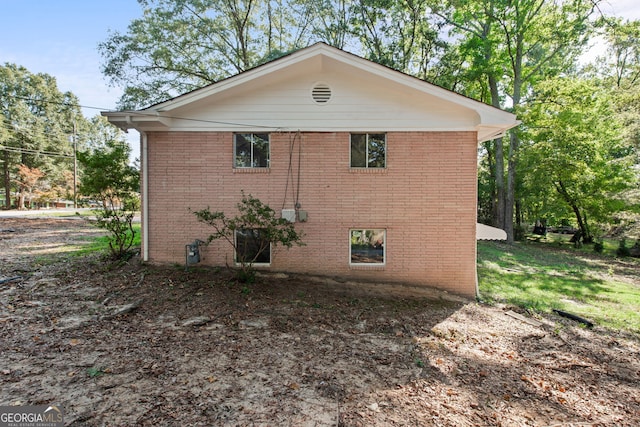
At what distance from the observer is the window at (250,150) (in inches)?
317

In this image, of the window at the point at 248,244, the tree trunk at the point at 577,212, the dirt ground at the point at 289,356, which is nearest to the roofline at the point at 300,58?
the window at the point at 248,244

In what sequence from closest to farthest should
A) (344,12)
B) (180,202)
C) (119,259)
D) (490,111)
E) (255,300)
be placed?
(255,300)
(490,111)
(180,202)
(119,259)
(344,12)

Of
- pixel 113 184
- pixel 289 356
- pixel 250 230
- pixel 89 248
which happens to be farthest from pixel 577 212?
pixel 89 248

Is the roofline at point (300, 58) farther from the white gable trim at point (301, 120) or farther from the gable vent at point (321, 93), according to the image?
the gable vent at point (321, 93)

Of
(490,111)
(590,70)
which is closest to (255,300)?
(490,111)

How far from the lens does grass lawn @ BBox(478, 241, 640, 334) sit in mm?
8281

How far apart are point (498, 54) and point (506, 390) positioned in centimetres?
2231

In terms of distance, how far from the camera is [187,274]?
299 inches

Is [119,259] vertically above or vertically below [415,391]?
above

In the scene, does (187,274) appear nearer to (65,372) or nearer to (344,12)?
(65,372)

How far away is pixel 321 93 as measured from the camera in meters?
7.88

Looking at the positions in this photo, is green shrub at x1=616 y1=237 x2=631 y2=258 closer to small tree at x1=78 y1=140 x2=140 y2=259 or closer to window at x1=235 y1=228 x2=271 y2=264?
window at x1=235 y1=228 x2=271 y2=264

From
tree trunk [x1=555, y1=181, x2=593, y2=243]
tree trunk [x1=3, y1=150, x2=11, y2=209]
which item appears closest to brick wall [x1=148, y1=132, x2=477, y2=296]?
tree trunk [x1=555, y1=181, x2=593, y2=243]

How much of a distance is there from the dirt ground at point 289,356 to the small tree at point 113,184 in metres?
1.52
